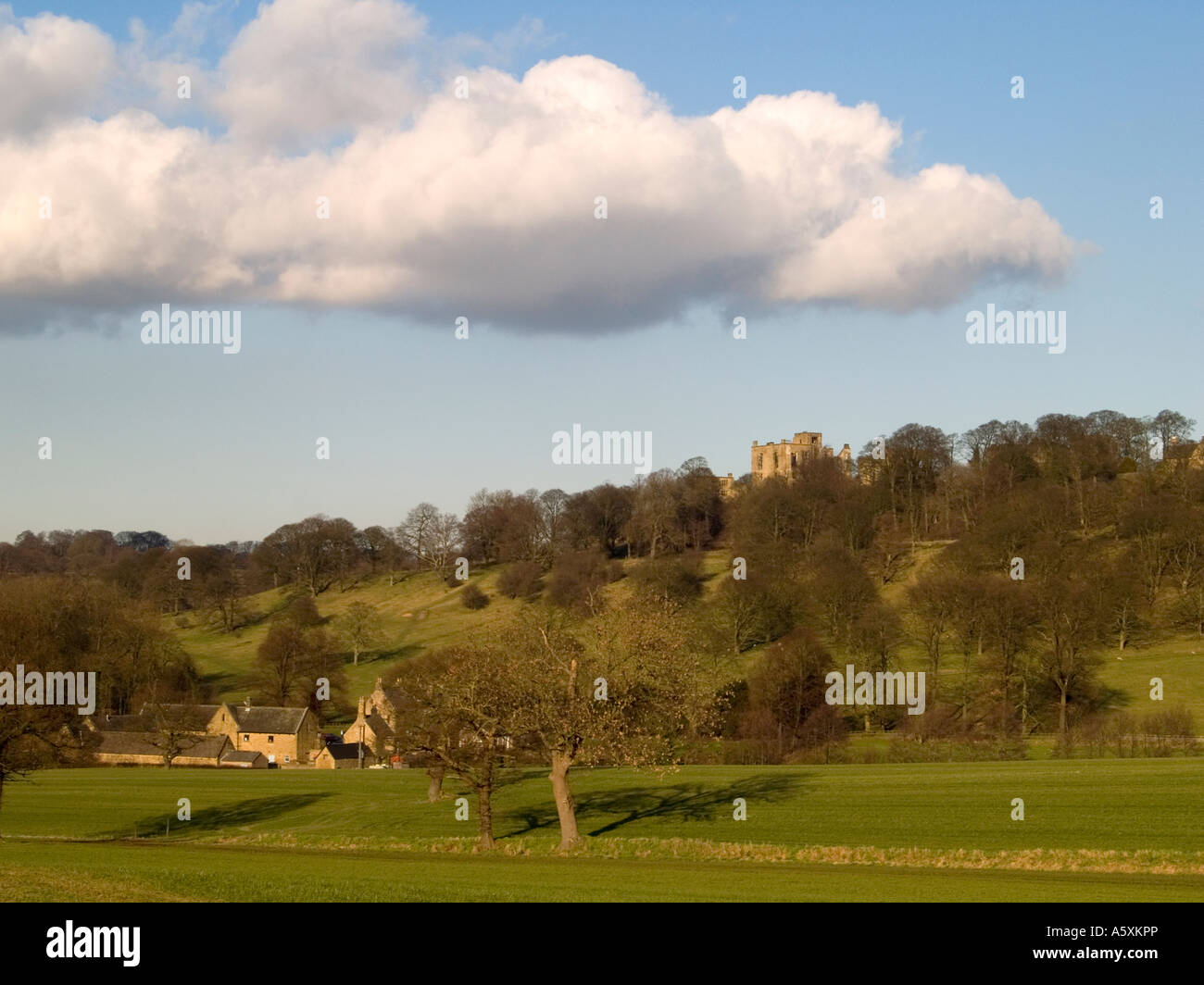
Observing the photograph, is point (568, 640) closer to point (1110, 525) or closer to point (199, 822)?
point (199, 822)

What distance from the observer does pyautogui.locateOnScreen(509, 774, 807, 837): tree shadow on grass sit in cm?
4872

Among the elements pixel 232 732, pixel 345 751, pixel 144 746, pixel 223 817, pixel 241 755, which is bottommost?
pixel 241 755

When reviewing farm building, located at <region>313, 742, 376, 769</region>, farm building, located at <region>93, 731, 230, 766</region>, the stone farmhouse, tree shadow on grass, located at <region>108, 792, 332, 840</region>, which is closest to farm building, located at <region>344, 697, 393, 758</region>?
the stone farmhouse

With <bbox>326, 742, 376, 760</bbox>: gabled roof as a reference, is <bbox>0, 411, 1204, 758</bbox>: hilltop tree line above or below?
above

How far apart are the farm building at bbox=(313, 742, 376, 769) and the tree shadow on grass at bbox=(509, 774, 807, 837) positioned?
49256 millimetres

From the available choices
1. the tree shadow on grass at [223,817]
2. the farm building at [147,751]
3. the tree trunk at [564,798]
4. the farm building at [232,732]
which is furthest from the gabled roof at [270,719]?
the tree trunk at [564,798]

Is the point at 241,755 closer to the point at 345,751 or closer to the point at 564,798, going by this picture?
the point at 345,751

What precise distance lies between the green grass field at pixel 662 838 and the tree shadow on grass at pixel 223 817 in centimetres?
22

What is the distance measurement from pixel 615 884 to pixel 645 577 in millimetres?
101980

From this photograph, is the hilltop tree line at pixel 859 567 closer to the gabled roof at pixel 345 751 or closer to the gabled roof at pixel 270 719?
the gabled roof at pixel 270 719

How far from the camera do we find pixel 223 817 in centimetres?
6100

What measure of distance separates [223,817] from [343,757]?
144ft

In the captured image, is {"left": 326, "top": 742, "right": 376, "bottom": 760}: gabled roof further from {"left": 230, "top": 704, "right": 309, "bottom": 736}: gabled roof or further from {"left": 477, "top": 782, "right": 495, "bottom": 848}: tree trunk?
{"left": 477, "top": 782, "right": 495, "bottom": 848}: tree trunk

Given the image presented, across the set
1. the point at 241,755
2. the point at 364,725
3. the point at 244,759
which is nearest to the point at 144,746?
the point at 241,755
